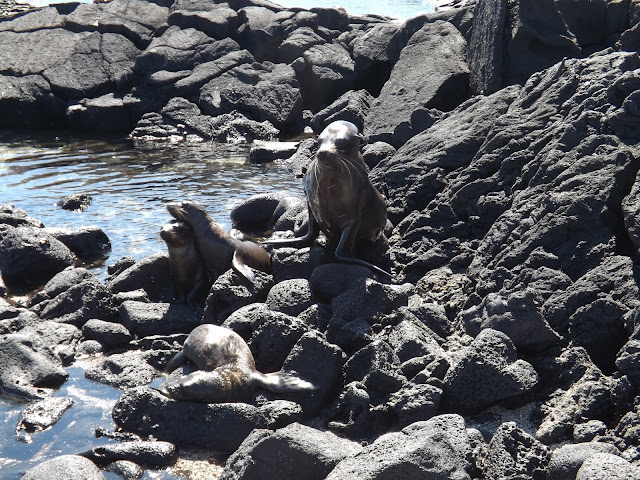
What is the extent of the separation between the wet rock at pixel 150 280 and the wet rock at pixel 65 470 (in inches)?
144

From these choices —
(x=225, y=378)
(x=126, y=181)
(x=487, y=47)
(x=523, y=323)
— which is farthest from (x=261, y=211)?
(x=523, y=323)

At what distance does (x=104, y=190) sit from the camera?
14.7 metres

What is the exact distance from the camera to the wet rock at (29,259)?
955cm

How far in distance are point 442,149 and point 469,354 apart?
4.44 m

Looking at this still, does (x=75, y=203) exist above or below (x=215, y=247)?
below

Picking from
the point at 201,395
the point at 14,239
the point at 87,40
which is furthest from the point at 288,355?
the point at 87,40

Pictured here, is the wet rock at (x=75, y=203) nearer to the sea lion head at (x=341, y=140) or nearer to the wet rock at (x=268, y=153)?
the wet rock at (x=268, y=153)

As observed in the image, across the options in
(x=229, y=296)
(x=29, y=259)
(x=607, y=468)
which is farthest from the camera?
(x=29, y=259)

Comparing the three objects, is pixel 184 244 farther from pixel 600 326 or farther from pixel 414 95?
pixel 414 95

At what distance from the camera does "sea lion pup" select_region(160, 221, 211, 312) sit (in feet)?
27.6

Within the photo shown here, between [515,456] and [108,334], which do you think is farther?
[108,334]

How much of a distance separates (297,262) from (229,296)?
0.88 meters

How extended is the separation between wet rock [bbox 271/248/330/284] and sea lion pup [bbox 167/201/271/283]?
356 millimetres

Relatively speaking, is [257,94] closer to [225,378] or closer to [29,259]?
[29,259]
